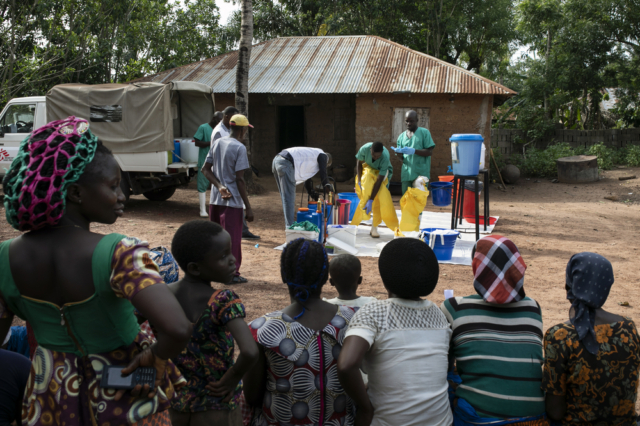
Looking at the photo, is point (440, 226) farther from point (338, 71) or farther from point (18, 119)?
point (18, 119)

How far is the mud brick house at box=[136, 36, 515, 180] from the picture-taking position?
13.0 m

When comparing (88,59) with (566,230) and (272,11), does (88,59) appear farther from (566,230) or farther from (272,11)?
(566,230)

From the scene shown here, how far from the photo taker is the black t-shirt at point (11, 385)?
1.60 m

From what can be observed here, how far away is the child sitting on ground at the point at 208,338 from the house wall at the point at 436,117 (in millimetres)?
11818

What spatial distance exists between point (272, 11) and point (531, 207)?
1541 centimetres

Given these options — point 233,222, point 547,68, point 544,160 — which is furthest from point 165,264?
point 547,68

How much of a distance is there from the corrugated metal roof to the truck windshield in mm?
4780

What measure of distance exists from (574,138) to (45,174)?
59.6ft

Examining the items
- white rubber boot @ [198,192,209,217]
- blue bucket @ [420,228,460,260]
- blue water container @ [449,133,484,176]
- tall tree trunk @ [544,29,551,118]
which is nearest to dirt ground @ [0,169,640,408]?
blue bucket @ [420,228,460,260]

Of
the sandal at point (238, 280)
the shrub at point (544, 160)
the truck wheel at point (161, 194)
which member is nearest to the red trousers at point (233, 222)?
the sandal at point (238, 280)

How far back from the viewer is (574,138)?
1694cm

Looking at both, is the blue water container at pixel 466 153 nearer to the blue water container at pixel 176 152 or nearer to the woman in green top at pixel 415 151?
the woman in green top at pixel 415 151

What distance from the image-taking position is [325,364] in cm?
199

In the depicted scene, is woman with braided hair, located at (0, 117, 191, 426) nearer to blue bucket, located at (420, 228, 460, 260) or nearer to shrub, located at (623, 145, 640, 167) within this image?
blue bucket, located at (420, 228, 460, 260)
